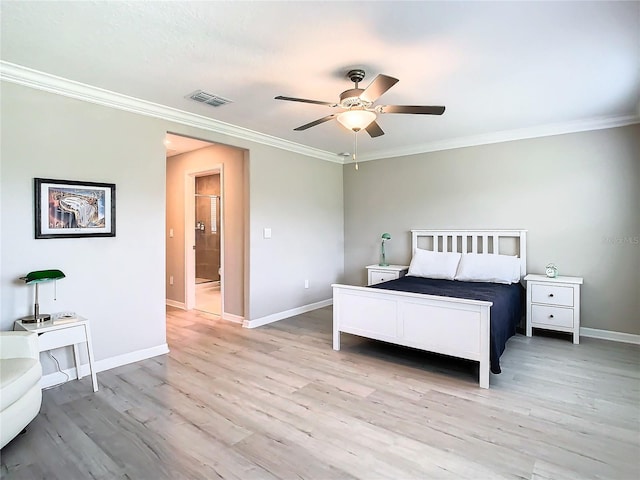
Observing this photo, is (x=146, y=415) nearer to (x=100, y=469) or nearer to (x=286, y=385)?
(x=100, y=469)

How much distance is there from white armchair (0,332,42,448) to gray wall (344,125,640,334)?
447 cm

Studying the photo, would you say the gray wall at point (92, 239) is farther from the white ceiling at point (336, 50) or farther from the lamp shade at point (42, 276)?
the white ceiling at point (336, 50)

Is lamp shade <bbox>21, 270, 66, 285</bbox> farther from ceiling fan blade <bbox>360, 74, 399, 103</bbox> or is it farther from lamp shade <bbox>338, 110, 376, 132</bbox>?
ceiling fan blade <bbox>360, 74, 399, 103</bbox>

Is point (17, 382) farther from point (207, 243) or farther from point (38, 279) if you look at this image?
point (207, 243)

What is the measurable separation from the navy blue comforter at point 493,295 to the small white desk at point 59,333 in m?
2.60

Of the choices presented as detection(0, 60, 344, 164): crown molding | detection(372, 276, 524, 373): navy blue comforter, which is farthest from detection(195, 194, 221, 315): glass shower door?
detection(372, 276, 524, 373): navy blue comforter

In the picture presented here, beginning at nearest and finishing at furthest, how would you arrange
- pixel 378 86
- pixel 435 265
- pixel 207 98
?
pixel 378 86
pixel 207 98
pixel 435 265

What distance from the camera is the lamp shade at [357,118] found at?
273cm

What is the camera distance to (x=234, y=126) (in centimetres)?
421

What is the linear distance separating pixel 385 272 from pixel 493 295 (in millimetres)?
1929

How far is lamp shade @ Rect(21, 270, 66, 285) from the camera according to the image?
2.64m

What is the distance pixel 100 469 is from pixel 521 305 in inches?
166

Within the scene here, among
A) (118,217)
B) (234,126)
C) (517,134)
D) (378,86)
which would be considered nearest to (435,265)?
(517,134)

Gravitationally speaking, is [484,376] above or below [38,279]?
below
